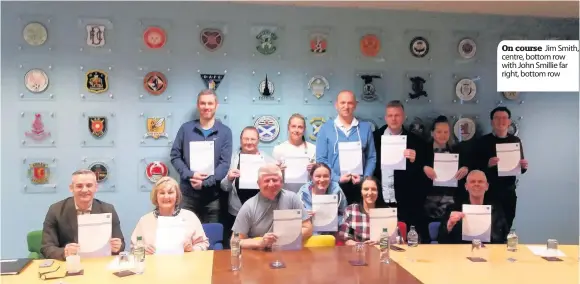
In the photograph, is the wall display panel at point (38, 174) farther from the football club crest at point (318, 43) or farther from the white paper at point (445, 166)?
the white paper at point (445, 166)

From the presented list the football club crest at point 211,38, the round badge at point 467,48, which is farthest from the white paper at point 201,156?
the round badge at point 467,48

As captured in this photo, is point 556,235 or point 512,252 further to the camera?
point 556,235

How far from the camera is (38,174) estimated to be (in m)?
4.60

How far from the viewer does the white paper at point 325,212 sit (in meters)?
3.64

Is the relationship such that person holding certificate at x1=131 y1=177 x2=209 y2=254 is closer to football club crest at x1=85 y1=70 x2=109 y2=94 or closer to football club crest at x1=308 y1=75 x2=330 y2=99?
football club crest at x1=85 y1=70 x2=109 y2=94

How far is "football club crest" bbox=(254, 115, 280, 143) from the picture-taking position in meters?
4.86

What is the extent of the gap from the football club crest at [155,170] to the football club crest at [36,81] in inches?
48.2

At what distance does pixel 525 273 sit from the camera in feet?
9.12

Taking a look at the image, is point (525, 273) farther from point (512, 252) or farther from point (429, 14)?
point (429, 14)

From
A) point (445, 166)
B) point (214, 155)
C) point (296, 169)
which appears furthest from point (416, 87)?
point (214, 155)

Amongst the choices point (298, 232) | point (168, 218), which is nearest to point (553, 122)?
point (298, 232)

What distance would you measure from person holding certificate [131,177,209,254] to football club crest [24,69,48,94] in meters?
2.07

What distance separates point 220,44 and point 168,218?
2218 millimetres

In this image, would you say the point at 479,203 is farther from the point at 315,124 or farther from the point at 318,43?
the point at 318,43
